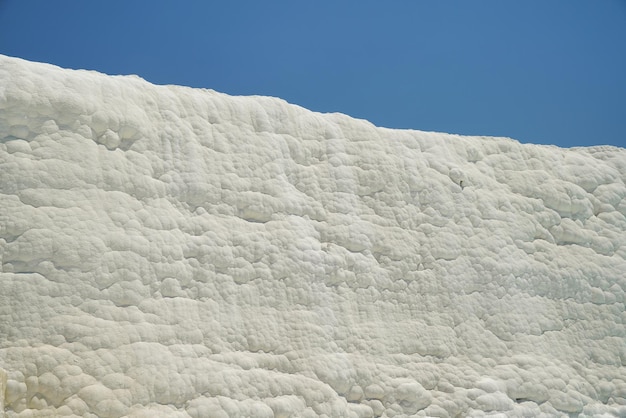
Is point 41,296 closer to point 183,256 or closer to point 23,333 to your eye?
point 23,333

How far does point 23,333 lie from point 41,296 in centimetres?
19

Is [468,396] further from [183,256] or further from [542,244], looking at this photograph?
[183,256]

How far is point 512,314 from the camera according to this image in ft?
15.4

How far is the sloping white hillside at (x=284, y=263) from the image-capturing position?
12.0 feet

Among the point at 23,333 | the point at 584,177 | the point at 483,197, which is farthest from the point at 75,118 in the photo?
the point at 584,177

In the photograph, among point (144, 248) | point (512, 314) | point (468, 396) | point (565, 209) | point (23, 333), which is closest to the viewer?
point (23, 333)

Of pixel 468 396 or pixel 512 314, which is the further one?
pixel 512 314

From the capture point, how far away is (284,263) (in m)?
4.21

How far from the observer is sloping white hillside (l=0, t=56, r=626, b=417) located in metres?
3.65

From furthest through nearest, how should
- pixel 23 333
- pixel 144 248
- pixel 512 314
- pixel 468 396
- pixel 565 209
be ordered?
pixel 565 209 < pixel 512 314 < pixel 468 396 < pixel 144 248 < pixel 23 333

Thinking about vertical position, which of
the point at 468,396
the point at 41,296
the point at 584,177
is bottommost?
the point at 468,396

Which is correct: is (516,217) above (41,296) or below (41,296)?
above

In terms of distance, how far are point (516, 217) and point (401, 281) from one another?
1.01 meters

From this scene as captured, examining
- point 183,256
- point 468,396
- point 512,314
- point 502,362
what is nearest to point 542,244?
point 512,314
